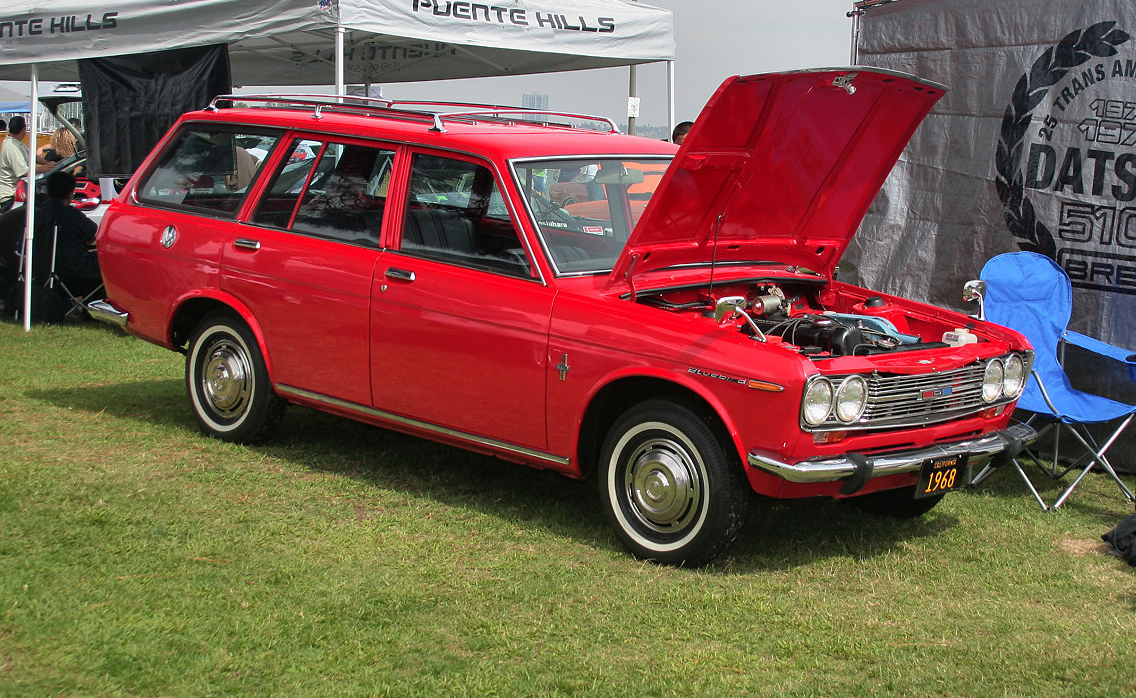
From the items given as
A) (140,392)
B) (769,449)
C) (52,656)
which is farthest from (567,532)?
(140,392)

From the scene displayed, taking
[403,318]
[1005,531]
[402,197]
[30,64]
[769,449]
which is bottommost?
[1005,531]

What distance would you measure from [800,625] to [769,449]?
680 millimetres

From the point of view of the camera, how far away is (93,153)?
1020 centimetres

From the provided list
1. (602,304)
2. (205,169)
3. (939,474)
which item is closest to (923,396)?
(939,474)

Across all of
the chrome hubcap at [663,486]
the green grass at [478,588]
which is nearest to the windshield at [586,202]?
the chrome hubcap at [663,486]

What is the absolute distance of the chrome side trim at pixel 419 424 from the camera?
5.08 meters

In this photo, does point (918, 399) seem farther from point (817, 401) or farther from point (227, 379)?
point (227, 379)

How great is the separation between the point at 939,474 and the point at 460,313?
2246 mm

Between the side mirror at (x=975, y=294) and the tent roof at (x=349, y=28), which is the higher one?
the tent roof at (x=349, y=28)

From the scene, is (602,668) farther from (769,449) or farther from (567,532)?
(567,532)

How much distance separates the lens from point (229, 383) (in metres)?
6.38

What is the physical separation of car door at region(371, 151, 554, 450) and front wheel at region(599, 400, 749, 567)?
0.43 m

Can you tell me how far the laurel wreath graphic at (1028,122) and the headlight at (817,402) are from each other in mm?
3454

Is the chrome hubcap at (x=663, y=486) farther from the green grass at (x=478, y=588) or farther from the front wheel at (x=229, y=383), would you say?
the front wheel at (x=229, y=383)
